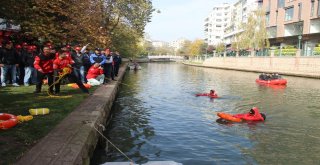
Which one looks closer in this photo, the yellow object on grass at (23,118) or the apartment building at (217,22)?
the yellow object on grass at (23,118)

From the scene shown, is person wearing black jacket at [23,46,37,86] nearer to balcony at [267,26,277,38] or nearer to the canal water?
the canal water

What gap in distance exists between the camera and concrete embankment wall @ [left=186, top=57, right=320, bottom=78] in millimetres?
41056

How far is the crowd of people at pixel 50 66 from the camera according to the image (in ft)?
46.1

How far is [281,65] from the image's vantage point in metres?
48.5

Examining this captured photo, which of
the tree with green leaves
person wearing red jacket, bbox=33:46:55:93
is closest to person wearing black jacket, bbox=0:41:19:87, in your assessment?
person wearing red jacket, bbox=33:46:55:93

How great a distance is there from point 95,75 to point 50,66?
610 cm

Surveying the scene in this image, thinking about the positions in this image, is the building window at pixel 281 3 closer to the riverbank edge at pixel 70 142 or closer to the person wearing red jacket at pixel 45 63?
the person wearing red jacket at pixel 45 63

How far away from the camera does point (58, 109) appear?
1105cm

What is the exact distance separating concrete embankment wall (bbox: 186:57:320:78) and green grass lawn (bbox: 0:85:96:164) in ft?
110

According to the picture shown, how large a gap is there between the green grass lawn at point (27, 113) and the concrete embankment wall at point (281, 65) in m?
33.6

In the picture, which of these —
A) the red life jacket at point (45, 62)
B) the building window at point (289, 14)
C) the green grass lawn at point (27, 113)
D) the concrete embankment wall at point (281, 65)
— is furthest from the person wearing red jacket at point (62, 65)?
the building window at point (289, 14)

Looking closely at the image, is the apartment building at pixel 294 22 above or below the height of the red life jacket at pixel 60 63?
above

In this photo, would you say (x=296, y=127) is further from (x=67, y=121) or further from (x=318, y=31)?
(x=318, y=31)

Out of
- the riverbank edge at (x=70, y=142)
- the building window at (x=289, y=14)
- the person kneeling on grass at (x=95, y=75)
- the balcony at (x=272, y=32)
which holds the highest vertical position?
the building window at (x=289, y=14)
